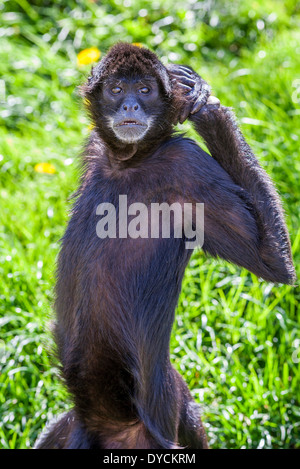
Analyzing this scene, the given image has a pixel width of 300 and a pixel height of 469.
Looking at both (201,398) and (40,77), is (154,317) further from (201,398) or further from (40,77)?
(40,77)

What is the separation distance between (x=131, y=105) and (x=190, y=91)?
33 centimetres

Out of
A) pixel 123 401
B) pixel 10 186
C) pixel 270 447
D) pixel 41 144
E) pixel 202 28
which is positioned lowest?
pixel 270 447

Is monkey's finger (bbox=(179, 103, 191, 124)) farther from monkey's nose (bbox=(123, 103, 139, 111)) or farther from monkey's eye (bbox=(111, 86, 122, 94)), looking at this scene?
monkey's eye (bbox=(111, 86, 122, 94))

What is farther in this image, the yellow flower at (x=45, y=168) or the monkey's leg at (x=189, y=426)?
the yellow flower at (x=45, y=168)

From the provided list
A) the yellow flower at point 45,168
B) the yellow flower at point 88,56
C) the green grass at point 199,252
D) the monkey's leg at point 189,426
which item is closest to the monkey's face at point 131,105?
the green grass at point 199,252

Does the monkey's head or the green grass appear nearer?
the monkey's head

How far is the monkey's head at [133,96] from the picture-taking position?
3807 millimetres

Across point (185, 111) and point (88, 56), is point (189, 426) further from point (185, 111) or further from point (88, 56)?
point (88, 56)

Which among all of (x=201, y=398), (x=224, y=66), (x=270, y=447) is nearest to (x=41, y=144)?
(x=224, y=66)

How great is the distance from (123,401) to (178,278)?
701 millimetres

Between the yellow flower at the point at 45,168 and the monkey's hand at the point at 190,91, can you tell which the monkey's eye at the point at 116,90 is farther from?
the yellow flower at the point at 45,168

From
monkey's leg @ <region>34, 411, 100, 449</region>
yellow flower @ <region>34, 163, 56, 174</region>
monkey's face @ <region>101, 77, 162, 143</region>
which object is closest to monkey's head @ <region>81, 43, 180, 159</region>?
monkey's face @ <region>101, 77, 162, 143</region>

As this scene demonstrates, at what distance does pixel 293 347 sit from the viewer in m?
5.04

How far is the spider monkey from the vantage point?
3.79 metres
